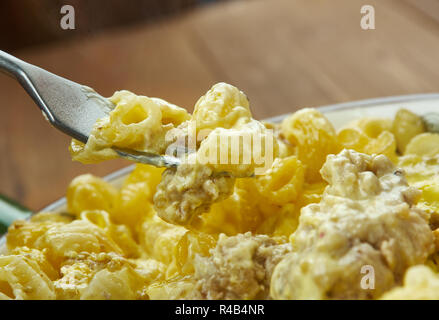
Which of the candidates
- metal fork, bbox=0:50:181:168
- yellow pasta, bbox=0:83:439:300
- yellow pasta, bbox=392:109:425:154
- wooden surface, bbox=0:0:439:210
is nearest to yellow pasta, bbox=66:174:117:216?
yellow pasta, bbox=0:83:439:300

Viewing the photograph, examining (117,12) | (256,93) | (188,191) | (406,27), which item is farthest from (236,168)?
(117,12)

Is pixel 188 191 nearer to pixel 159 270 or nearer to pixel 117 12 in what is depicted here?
pixel 159 270

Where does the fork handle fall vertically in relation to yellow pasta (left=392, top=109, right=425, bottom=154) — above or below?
above

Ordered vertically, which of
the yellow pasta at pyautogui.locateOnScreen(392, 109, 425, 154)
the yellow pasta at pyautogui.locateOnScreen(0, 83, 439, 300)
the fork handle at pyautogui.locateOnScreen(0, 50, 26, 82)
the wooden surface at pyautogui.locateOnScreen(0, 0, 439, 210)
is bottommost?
the yellow pasta at pyautogui.locateOnScreen(0, 83, 439, 300)

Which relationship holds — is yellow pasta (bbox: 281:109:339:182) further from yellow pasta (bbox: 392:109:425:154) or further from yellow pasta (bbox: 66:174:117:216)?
yellow pasta (bbox: 66:174:117:216)

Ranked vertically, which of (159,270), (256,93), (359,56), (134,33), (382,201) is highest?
(134,33)

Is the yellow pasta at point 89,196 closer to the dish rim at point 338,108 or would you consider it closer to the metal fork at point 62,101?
the dish rim at point 338,108
